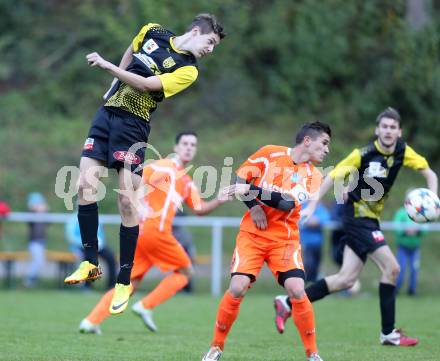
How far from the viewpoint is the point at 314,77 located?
24.5 metres

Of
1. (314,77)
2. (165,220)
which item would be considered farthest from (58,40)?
(165,220)

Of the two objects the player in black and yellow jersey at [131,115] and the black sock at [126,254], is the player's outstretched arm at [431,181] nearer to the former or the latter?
the player in black and yellow jersey at [131,115]

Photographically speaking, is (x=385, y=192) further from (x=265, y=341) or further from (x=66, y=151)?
(x=66, y=151)

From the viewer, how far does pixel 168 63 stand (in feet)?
22.2

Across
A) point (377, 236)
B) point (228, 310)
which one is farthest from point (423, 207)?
point (228, 310)

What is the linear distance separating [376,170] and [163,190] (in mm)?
2299

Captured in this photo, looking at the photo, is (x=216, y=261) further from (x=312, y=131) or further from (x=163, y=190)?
(x=312, y=131)

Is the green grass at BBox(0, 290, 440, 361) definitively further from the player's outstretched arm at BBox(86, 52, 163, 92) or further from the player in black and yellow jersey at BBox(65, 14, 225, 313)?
the player's outstretched arm at BBox(86, 52, 163, 92)

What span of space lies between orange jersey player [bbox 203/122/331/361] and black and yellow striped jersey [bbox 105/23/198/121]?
2.81 feet

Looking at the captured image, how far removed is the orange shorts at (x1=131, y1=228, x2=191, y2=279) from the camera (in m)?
9.20

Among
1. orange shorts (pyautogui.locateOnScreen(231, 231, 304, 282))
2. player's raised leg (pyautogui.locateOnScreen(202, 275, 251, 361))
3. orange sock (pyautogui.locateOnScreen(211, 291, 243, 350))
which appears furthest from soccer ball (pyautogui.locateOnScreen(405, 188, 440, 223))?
orange sock (pyautogui.locateOnScreen(211, 291, 243, 350))

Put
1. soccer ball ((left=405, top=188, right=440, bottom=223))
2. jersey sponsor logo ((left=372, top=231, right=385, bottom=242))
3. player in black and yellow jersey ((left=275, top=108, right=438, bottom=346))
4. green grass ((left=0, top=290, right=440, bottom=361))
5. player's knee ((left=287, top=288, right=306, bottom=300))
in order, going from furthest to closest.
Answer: jersey sponsor logo ((left=372, top=231, right=385, bottom=242))
player in black and yellow jersey ((left=275, top=108, right=438, bottom=346))
soccer ball ((left=405, top=188, right=440, bottom=223))
green grass ((left=0, top=290, right=440, bottom=361))
player's knee ((left=287, top=288, right=306, bottom=300))

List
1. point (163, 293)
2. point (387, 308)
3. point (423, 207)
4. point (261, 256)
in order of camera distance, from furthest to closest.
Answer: point (163, 293)
point (387, 308)
point (423, 207)
point (261, 256)

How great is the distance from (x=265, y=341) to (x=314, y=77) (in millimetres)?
16824
